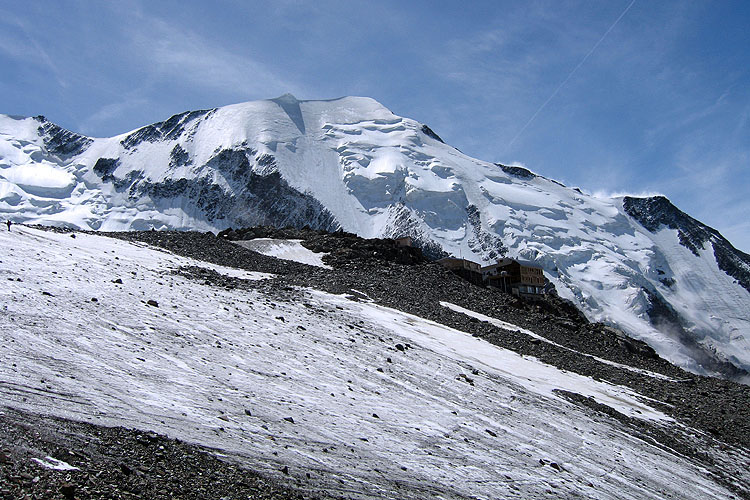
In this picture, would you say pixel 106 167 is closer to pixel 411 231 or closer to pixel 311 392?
pixel 411 231

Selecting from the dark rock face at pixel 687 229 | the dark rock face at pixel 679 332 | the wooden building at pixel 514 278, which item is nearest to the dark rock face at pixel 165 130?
the wooden building at pixel 514 278

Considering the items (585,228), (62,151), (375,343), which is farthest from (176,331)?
(62,151)

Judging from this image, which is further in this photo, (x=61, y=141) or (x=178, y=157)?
(x=61, y=141)

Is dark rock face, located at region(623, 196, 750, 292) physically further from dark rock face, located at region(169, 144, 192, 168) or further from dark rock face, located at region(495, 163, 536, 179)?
dark rock face, located at region(169, 144, 192, 168)

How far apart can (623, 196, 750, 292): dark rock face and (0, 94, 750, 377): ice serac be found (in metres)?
0.91

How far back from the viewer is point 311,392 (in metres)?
13.8

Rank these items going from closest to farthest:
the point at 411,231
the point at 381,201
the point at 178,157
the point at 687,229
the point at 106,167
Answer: the point at 411,231 → the point at 381,201 → the point at 178,157 → the point at 106,167 → the point at 687,229

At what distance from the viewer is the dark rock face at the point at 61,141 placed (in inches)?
6102

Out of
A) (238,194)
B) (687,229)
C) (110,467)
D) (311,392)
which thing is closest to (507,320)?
(311,392)

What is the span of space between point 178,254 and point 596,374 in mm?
23278

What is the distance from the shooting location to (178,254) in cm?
3362

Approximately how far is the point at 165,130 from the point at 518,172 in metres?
95.7

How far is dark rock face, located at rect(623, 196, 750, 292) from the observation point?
15812 centimetres

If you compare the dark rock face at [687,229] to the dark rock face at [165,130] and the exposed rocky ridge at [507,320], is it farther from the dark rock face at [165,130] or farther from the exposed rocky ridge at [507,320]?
the exposed rocky ridge at [507,320]
